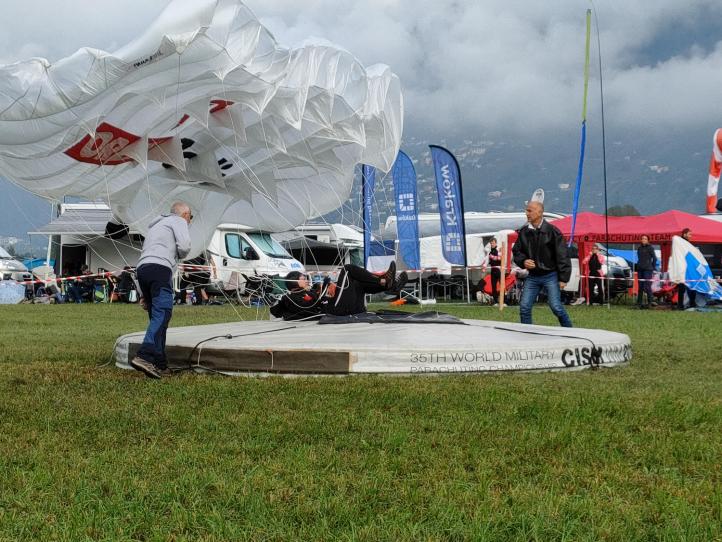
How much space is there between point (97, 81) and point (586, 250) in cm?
1697

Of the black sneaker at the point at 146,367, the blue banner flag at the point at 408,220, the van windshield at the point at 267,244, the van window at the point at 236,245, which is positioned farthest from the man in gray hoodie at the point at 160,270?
the van window at the point at 236,245

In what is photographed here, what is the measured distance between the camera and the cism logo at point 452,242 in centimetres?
2089

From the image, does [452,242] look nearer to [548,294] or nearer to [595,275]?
[595,275]

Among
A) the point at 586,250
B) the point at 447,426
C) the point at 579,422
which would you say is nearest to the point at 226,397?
the point at 447,426

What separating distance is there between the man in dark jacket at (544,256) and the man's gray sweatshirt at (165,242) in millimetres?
4028

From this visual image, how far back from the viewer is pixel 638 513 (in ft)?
10.3

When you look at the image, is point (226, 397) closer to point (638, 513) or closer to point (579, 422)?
point (579, 422)

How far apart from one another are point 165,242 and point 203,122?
1.56 meters

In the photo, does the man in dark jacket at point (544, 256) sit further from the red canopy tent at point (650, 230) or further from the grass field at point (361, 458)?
the red canopy tent at point (650, 230)

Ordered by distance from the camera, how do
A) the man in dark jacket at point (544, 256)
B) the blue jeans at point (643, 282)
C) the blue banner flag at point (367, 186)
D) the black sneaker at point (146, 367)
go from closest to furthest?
the black sneaker at point (146, 367) → the man in dark jacket at point (544, 256) → the blue banner flag at point (367, 186) → the blue jeans at point (643, 282)

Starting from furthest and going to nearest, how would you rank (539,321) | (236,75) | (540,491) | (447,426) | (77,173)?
(539,321) → (77,173) → (236,75) → (447,426) → (540,491)

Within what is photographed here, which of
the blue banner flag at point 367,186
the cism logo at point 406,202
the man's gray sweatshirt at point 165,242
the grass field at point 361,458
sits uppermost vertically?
the cism logo at point 406,202

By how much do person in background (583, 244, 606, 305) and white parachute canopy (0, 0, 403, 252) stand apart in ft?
37.2

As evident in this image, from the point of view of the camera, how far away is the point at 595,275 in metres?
20.4
